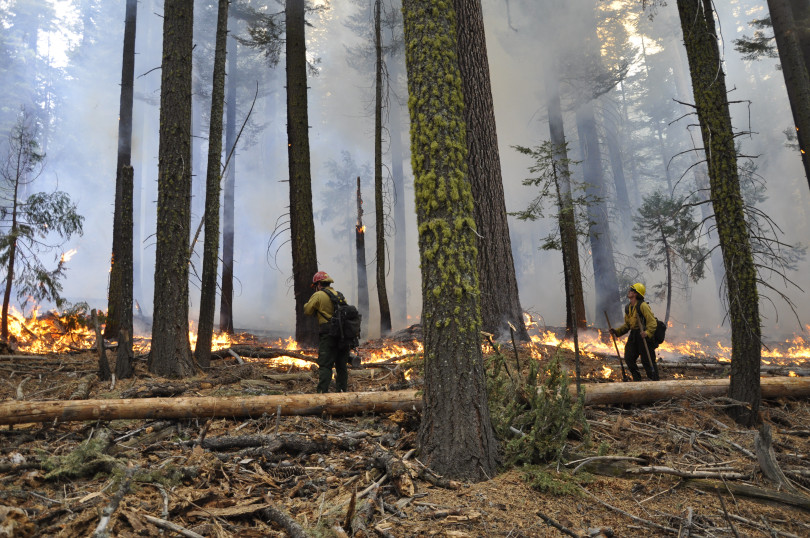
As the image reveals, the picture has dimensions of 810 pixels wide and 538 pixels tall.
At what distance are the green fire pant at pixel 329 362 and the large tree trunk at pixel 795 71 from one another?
9.75 meters

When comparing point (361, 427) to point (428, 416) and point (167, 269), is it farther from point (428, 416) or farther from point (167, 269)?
point (167, 269)

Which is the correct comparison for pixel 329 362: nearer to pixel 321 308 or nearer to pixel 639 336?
pixel 321 308

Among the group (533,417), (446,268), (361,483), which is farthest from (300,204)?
(361,483)

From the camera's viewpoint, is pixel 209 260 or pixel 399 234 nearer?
pixel 209 260

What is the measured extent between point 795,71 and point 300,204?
36.0 ft

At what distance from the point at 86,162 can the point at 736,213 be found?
173 ft

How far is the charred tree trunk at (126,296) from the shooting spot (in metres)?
7.01

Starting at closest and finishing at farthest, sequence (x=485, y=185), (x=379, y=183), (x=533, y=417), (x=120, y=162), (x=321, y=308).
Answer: (x=533, y=417), (x=321, y=308), (x=485, y=185), (x=120, y=162), (x=379, y=183)

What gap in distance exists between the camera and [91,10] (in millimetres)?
41812

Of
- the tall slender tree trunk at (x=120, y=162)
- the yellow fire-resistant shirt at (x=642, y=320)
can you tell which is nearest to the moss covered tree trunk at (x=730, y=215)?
the yellow fire-resistant shirt at (x=642, y=320)

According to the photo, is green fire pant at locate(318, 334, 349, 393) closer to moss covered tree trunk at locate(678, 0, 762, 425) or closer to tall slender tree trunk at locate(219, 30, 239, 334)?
tall slender tree trunk at locate(219, 30, 239, 334)

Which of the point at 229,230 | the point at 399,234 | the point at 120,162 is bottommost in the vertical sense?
the point at 120,162

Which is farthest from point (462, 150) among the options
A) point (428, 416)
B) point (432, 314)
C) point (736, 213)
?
point (736, 213)

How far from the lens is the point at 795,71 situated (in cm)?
890
